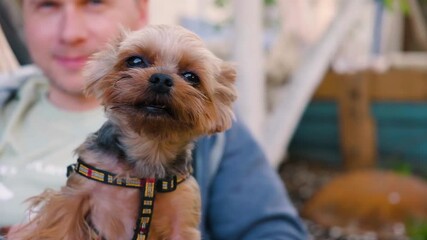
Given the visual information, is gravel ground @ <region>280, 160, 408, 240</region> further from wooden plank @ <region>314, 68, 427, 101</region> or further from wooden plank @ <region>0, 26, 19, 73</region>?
wooden plank @ <region>0, 26, 19, 73</region>

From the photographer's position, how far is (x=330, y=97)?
241 inches

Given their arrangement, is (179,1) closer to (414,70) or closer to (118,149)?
(118,149)

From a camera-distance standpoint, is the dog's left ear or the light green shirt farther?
the light green shirt

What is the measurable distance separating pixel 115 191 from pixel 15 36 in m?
0.67

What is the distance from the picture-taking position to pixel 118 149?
3.14ft

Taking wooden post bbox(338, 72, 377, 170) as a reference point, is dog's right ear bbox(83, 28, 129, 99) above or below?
above

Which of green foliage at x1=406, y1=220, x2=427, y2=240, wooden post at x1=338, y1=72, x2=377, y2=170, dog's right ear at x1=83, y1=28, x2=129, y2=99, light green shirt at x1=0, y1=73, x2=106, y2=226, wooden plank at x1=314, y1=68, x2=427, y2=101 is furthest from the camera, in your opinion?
wooden plank at x1=314, y1=68, x2=427, y2=101

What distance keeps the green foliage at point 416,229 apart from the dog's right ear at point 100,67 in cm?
369

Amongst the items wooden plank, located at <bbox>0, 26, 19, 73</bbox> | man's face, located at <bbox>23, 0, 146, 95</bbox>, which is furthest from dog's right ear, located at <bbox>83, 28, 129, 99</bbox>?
wooden plank, located at <bbox>0, 26, 19, 73</bbox>

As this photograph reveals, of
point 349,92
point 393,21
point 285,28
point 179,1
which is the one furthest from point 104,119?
point 393,21

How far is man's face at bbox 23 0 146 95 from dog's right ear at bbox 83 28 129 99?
0.22 m

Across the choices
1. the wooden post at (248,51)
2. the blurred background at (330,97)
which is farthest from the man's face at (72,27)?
the wooden post at (248,51)

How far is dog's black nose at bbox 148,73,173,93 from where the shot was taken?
2.83 ft

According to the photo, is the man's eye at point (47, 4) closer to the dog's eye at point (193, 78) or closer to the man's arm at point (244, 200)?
the dog's eye at point (193, 78)
